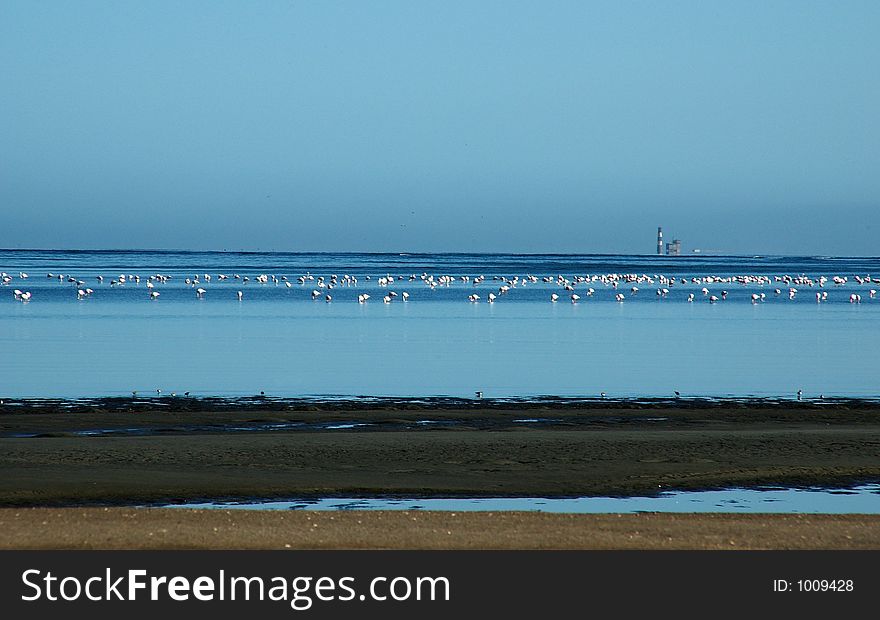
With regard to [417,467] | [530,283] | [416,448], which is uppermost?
[530,283]

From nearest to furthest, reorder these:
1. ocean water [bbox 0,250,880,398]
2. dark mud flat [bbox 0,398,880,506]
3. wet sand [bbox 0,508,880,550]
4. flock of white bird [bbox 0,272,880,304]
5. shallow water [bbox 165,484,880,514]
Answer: wet sand [bbox 0,508,880,550] → shallow water [bbox 165,484,880,514] → dark mud flat [bbox 0,398,880,506] → ocean water [bbox 0,250,880,398] → flock of white bird [bbox 0,272,880,304]

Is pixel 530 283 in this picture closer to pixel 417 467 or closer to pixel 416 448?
pixel 416 448

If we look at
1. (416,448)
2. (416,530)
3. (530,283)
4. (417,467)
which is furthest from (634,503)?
(530,283)

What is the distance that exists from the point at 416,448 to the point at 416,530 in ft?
22.0

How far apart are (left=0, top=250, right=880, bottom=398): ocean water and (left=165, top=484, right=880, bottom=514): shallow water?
11.0 m

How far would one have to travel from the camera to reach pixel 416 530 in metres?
11.1

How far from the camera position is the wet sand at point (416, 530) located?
10.5 m

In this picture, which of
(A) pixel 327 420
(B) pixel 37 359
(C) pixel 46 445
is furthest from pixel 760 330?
(C) pixel 46 445

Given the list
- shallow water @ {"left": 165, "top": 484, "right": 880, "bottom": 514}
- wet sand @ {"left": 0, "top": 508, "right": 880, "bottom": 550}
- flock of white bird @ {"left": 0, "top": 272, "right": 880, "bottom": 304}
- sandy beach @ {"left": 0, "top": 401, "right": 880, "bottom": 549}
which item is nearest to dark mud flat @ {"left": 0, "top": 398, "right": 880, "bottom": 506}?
sandy beach @ {"left": 0, "top": 401, "right": 880, "bottom": 549}

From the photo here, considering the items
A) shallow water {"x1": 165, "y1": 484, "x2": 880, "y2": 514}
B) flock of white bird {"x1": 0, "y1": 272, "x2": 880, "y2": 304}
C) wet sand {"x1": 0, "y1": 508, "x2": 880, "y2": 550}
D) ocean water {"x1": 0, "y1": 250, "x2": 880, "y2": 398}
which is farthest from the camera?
flock of white bird {"x1": 0, "y1": 272, "x2": 880, "y2": 304}

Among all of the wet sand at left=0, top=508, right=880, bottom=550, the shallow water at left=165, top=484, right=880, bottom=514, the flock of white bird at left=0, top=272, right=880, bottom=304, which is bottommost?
the shallow water at left=165, top=484, right=880, bottom=514

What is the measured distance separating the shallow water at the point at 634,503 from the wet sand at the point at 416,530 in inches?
62.8

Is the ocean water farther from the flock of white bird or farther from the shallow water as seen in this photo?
the shallow water

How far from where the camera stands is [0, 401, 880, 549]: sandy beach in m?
10.9
